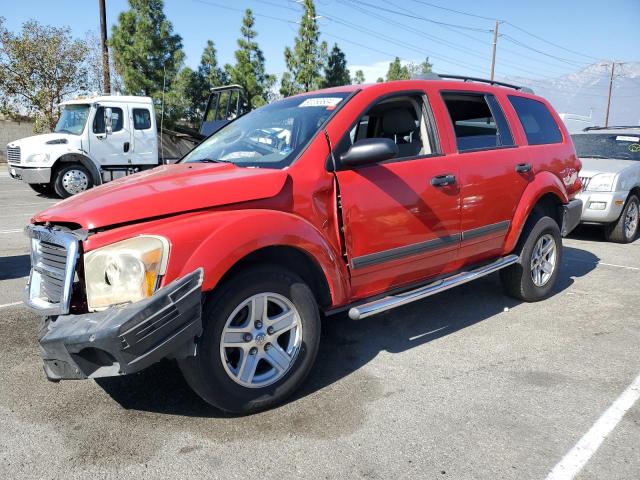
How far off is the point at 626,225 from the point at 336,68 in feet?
76.3

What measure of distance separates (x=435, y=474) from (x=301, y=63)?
27.3 meters

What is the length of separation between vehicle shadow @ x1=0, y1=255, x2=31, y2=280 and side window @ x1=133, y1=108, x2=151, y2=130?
7.75 meters

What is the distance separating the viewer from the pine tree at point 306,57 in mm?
27328

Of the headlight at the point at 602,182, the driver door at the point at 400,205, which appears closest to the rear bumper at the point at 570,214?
the driver door at the point at 400,205

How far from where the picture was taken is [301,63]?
90.3 feet

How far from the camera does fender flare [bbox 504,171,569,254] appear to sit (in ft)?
14.7

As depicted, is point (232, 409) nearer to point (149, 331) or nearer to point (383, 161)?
point (149, 331)

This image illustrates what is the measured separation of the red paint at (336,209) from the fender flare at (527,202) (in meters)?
0.01

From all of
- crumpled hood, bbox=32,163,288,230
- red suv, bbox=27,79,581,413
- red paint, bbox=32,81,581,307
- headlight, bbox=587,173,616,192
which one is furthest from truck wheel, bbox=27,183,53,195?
headlight, bbox=587,173,616,192

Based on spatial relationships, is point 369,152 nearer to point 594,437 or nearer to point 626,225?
point 594,437

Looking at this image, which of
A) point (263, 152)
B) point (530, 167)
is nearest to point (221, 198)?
point (263, 152)

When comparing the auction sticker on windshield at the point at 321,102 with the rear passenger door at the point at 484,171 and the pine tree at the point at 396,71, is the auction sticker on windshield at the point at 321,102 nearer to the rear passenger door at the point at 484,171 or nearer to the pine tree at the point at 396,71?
the rear passenger door at the point at 484,171

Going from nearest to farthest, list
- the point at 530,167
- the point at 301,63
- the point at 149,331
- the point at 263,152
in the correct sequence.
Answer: the point at 149,331 → the point at 263,152 → the point at 530,167 → the point at 301,63

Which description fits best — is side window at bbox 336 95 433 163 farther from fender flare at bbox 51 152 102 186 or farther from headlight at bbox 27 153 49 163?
headlight at bbox 27 153 49 163
